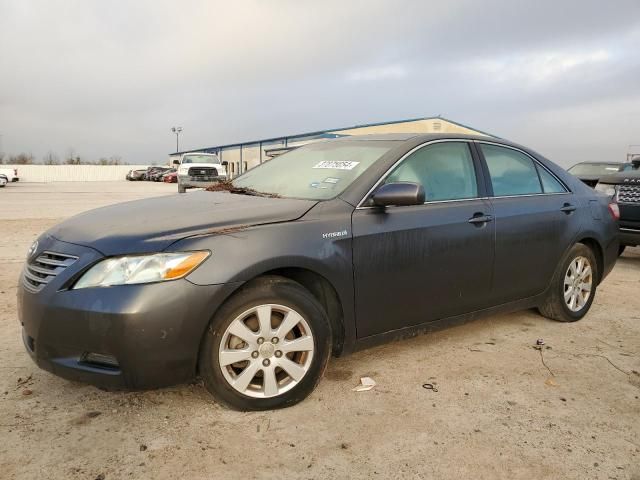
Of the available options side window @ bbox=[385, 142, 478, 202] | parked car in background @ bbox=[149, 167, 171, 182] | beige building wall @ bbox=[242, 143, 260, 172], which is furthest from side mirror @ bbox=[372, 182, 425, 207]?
beige building wall @ bbox=[242, 143, 260, 172]

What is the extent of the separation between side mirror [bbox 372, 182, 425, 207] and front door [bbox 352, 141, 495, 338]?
98mm

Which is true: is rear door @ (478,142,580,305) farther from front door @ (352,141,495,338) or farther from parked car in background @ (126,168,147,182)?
parked car in background @ (126,168,147,182)

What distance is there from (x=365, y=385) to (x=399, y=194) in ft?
3.89

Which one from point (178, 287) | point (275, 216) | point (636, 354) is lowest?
point (636, 354)

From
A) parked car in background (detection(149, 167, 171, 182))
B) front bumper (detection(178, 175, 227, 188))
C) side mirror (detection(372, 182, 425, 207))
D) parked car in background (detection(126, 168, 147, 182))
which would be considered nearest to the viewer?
side mirror (detection(372, 182, 425, 207))

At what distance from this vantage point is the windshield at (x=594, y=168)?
11.9 meters

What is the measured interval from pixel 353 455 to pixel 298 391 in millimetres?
539

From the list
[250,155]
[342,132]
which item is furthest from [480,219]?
[250,155]

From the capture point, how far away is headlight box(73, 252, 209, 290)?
2.50 m

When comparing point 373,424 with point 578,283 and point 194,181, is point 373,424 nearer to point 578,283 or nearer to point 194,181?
point 578,283

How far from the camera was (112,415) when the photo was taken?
2.76 m

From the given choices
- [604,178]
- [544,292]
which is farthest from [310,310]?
[604,178]

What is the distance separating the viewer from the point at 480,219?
3.67 metres

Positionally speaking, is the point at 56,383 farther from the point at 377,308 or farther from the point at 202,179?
the point at 202,179
